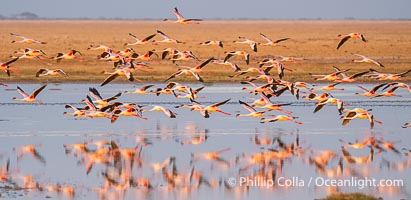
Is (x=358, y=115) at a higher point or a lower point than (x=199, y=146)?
higher

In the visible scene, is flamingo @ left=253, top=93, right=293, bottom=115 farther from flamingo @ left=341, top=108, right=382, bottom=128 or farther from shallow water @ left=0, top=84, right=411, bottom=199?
flamingo @ left=341, top=108, right=382, bottom=128

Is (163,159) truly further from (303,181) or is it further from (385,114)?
(385,114)

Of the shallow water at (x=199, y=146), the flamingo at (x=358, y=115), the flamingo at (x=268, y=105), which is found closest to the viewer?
the shallow water at (x=199, y=146)

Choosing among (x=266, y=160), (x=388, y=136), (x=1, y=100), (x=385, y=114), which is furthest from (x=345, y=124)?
(x=1, y=100)

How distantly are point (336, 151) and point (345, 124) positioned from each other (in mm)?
3483

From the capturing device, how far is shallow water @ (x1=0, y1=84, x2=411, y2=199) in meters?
16.0

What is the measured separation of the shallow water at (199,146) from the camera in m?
16.0

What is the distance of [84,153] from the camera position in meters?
19.4

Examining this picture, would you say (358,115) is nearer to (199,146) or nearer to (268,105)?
(268,105)

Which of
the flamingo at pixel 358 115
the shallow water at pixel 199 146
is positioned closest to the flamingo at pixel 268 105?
the shallow water at pixel 199 146

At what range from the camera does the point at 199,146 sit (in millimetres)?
20344

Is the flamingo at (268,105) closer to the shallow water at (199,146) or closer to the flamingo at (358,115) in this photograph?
the shallow water at (199,146)

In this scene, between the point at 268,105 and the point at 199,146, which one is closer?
the point at 199,146

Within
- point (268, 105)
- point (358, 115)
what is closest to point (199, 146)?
point (358, 115)
